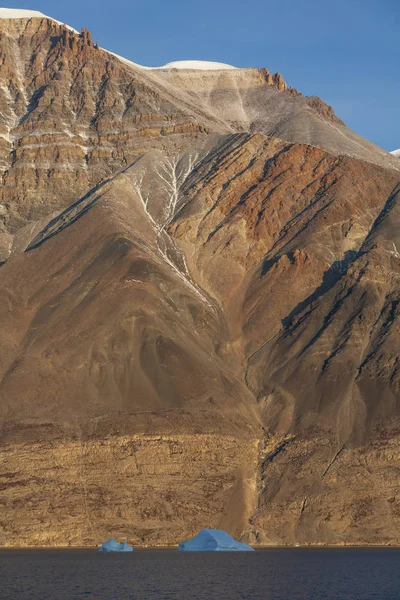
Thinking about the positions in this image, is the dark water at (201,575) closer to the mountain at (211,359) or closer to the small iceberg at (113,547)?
the small iceberg at (113,547)

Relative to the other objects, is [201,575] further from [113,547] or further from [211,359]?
[211,359]

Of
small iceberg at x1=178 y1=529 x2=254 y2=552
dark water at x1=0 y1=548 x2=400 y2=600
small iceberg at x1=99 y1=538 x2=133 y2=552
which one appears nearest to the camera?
dark water at x1=0 y1=548 x2=400 y2=600

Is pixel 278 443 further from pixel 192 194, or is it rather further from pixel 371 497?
pixel 192 194

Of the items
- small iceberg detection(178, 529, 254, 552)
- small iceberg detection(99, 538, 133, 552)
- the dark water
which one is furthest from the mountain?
the dark water

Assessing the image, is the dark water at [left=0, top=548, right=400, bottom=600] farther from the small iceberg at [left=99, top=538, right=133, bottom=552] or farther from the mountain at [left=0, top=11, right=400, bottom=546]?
the mountain at [left=0, top=11, right=400, bottom=546]

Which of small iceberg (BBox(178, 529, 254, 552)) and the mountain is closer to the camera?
small iceberg (BBox(178, 529, 254, 552))

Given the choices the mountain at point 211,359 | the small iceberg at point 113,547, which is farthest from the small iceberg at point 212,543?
the mountain at point 211,359

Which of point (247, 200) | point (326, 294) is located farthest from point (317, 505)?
point (247, 200)
